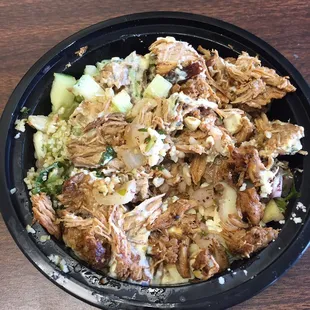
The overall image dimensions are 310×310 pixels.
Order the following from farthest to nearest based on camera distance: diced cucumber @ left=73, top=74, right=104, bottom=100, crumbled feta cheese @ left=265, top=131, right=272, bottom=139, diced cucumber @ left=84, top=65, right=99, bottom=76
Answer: diced cucumber @ left=84, top=65, right=99, bottom=76 → diced cucumber @ left=73, top=74, right=104, bottom=100 → crumbled feta cheese @ left=265, top=131, right=272, bottom=139

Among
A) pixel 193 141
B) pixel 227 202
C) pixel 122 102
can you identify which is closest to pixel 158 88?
pixel 122 102

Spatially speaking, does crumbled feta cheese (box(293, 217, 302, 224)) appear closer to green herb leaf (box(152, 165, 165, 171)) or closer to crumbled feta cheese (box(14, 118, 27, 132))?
green herb leaf (box(152, 165, 165, 171))

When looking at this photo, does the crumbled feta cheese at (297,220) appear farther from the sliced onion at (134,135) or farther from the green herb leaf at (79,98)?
the green herb leaf at (79,98)

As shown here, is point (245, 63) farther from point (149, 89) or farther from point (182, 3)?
point (182, 3)

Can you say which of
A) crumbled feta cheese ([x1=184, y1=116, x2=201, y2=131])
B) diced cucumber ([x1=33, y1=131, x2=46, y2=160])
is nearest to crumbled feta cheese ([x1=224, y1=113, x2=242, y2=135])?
crumbled feta cheese ([x1=184, y1=116, x2=201, y2=131])

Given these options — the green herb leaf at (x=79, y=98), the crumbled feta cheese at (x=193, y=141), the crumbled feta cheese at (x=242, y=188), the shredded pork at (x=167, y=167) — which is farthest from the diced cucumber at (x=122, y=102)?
the crumbled feta cheese at (x=242, y=188)

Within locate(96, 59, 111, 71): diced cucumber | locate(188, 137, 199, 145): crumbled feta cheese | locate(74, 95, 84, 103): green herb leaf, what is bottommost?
locate(188, 137, 199, 145): crumbled feta cheese

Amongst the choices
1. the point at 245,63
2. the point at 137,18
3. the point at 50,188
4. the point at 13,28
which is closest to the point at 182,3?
the point at 137,18
